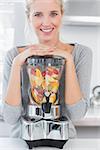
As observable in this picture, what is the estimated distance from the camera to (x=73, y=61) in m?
0.77

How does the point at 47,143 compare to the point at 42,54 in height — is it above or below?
below

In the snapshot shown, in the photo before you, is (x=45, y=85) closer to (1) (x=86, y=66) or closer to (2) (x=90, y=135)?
(1) (x=86, y=66)

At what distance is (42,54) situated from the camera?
0.75m

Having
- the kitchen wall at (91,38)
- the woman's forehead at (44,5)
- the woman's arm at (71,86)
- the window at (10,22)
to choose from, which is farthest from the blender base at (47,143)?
the kitchen wall at (91,38)

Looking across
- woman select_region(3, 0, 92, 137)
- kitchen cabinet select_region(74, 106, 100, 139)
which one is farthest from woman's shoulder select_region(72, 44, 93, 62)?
kitchen cabinet select_region(74, 106, 100, 139)

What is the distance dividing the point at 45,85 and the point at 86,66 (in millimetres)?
150

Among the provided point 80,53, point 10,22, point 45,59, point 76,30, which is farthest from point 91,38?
point 45,59

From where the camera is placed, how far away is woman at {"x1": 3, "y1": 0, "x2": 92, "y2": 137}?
762 millimetres

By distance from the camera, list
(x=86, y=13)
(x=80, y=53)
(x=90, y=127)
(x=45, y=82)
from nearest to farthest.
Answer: (x=45, y=82) → (x=80, y=53) → (x=90, y=127) → (x=86, y=13)

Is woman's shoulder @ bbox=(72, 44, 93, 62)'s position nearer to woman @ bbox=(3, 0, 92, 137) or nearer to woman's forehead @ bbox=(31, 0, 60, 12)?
woman @ bbox=(3, 0, 92, 137)

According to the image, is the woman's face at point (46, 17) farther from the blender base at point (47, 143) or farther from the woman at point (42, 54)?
the blender base at point (47, 143)

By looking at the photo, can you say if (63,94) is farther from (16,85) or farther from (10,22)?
(10,22)

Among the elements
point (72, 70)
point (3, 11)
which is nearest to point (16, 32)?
point (3, 11)

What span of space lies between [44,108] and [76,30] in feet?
2.26
